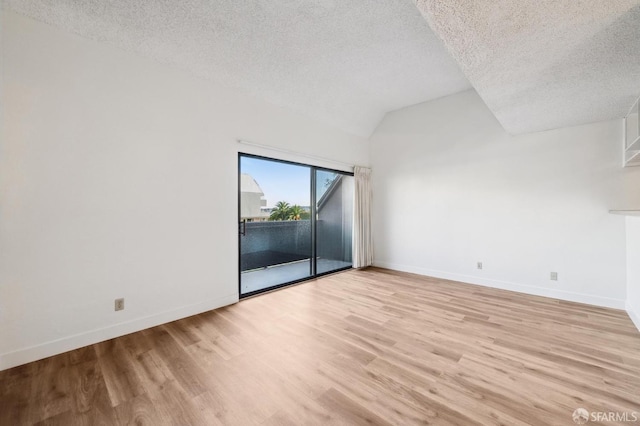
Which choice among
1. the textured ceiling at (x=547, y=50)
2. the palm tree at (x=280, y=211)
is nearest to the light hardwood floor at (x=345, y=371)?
the palm tree at (x=280, y=211)

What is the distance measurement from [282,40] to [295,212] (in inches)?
89.8

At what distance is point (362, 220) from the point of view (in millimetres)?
4949

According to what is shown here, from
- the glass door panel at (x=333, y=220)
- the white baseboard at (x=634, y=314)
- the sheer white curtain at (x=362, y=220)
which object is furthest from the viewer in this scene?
the sheer white curtain at (x=362, y=220)

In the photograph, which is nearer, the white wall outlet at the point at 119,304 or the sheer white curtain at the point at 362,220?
the white wall outlet at the point at 119,304

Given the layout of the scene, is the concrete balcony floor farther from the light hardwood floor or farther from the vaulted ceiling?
the vaulted ceiling

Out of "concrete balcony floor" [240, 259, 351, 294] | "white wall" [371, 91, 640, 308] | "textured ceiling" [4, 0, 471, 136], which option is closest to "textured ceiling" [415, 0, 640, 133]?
"white wall" [371, 91, 640, 308]

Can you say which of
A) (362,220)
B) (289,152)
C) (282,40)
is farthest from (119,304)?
(362,220)

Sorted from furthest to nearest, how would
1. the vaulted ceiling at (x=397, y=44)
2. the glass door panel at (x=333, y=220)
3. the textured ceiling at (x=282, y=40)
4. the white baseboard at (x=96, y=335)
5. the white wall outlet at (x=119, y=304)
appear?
the glass door panel at (x=333, y=220) < the white wall outlet at (x=119, y=304) < the textured ceiling at (x=282, y=40) < the white baseboard at (x=96, y=335) < the vaulted ceiling at (x=397, y=44)

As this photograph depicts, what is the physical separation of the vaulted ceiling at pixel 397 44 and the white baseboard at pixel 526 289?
7.14 ft

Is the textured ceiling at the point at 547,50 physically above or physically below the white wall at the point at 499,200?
above

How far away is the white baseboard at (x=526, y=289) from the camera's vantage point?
3064 millimetres

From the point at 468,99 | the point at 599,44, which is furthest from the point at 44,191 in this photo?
the point at 468,99

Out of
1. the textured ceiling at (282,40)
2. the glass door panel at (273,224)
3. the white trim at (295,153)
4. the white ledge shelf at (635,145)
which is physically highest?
the textured ceiling at (282,40)

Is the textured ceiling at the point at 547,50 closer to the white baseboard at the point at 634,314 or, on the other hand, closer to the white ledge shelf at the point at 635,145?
the white ledge shelf at the point at 635,145
